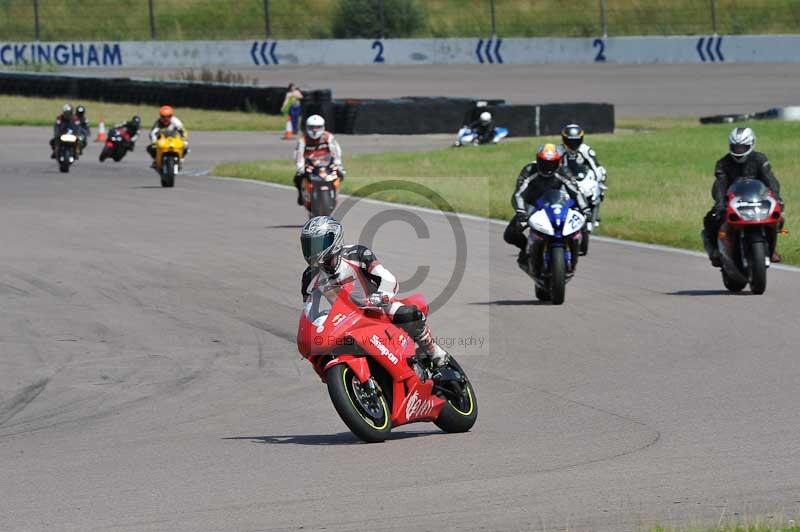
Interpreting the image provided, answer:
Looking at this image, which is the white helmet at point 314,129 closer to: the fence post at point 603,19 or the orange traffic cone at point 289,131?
the orange traffic cone at point 289,131

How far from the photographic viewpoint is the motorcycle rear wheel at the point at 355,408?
7.73 metres

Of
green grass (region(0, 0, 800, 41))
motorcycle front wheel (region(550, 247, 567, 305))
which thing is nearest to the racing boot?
motorcycle front wheel (region(550, 247, 567, 305))

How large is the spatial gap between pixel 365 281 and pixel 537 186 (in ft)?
21.7

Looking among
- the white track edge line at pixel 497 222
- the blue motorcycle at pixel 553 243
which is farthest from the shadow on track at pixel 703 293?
the white track edge line at pixel 497 222

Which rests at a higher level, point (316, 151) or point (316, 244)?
point (316, 244)

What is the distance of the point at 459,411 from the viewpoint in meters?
8.52

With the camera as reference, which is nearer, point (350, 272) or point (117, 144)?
point (350, 272)

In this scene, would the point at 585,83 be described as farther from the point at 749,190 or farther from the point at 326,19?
the point at 749,190

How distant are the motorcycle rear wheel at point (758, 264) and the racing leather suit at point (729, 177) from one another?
43 centimetres

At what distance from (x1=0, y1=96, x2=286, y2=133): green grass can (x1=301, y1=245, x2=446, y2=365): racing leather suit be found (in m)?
34.4

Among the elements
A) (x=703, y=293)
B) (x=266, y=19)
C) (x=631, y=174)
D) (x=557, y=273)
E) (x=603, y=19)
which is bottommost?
(x=631, y=174)

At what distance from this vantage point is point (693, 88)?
167 feet

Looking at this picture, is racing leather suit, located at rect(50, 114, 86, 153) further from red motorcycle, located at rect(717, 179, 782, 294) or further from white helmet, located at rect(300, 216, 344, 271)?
white helmet, located at rect(300, 216, 344, 271)

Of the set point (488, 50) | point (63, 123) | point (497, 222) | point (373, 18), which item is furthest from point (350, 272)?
point (373, 18)
